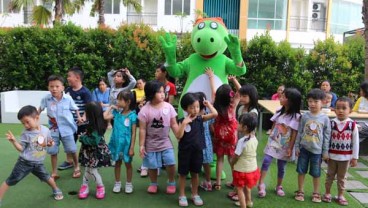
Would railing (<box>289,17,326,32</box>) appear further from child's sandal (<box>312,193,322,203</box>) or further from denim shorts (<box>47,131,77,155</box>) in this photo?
denim shorts (<box>47,131,77,155</box>)

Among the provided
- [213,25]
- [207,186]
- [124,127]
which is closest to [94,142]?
[124,127]

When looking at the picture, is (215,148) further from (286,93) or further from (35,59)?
(35,59)

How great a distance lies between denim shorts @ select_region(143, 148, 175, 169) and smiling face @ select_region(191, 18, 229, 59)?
1451mm

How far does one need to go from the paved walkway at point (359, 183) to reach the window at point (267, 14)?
1683cm

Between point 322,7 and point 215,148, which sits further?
point 322,7

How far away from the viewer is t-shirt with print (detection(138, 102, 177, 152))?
12.9 ft

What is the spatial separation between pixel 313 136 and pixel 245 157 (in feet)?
3.01

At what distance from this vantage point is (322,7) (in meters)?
23.0

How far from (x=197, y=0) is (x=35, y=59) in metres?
13.5

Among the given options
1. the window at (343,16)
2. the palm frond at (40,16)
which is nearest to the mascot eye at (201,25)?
the palm frond at (40,16)

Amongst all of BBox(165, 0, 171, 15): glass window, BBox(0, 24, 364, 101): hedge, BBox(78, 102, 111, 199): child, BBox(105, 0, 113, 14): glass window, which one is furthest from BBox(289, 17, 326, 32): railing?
BBox(78, 102, 111, 199): child

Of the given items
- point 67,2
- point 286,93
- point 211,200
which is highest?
point 67,2

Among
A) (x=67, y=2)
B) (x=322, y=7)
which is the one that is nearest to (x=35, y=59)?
(x=67, y=2)

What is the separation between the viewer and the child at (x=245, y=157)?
11.9 feet
